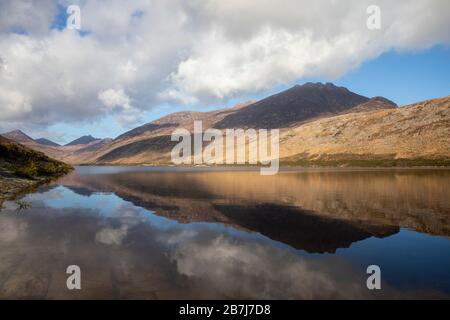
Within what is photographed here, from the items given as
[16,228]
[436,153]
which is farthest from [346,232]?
[436,153]

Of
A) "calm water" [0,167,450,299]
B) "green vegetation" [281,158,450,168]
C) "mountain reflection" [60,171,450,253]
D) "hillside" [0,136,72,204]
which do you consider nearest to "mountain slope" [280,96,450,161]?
"green vegetation" [281,158,450,168]

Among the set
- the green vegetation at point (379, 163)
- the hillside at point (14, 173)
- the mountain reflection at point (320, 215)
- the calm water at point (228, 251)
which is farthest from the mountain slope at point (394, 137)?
the hillside at point (14, 173)

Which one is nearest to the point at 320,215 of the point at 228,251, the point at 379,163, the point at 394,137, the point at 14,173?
the point at 228,251

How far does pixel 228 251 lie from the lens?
16.8 metres

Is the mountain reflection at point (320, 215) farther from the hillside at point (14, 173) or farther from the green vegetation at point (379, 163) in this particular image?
the green vegetation at point (379, 163)

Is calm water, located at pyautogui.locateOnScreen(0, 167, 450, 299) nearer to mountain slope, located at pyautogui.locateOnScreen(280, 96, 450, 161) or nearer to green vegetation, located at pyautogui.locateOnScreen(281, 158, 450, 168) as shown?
green vegetation, located at pyautogui.locateOnScreen(281, 158, 450, 168)

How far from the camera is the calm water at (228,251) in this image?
38.2 feet

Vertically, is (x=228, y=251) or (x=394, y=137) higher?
(x=394, y=137)

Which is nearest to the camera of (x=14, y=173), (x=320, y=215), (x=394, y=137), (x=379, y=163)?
(x=320, y=215)

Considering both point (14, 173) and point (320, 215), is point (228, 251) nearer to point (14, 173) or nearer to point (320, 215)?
point (320, 215)

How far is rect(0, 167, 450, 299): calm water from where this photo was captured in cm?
1164

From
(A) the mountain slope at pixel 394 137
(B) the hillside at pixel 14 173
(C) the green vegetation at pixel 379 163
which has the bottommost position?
(B) the hillside at pixel 14 173

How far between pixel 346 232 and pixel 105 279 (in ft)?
48.5
